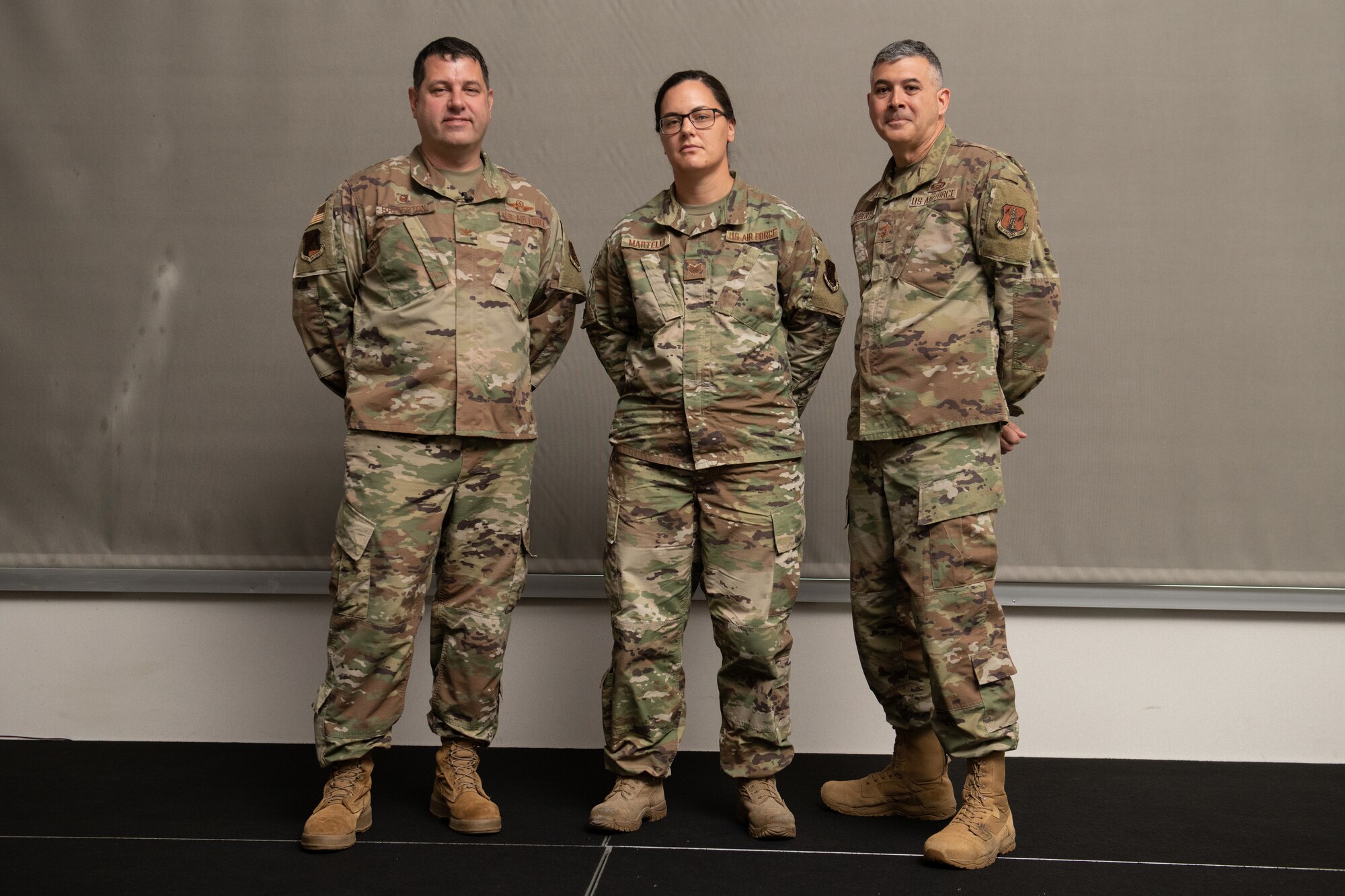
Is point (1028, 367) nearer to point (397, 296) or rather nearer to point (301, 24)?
point (397, 296)

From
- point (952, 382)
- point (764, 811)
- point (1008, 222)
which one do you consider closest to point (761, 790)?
point (764, 811)

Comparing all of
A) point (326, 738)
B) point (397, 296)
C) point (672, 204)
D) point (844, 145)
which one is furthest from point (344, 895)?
point (844, 145)

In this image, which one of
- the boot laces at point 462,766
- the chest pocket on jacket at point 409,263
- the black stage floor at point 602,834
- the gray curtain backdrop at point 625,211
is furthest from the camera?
the gray curtain backdrop at point 625,211

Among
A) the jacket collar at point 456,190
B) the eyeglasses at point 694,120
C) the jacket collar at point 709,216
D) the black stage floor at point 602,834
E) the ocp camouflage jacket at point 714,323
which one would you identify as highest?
the eyeglasses at point 694,120

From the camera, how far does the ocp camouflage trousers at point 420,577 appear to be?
231 centimetres

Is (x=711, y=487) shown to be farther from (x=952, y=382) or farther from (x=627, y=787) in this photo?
(x=627, y=787)

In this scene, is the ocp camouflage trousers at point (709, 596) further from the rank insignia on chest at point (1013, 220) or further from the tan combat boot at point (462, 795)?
the rank insignia on chest at point (1013, 220)

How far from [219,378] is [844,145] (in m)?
1.93

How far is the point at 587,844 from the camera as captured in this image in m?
2.32

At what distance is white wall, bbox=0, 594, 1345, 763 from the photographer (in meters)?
3.02

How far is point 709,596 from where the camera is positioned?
241 cm

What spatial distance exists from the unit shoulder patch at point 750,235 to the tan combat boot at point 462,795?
129 centimetres

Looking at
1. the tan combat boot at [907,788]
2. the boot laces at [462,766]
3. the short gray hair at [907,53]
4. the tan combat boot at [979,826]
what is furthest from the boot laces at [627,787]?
the short gray hair at [907,53]

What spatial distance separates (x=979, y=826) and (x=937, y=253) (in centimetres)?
121
